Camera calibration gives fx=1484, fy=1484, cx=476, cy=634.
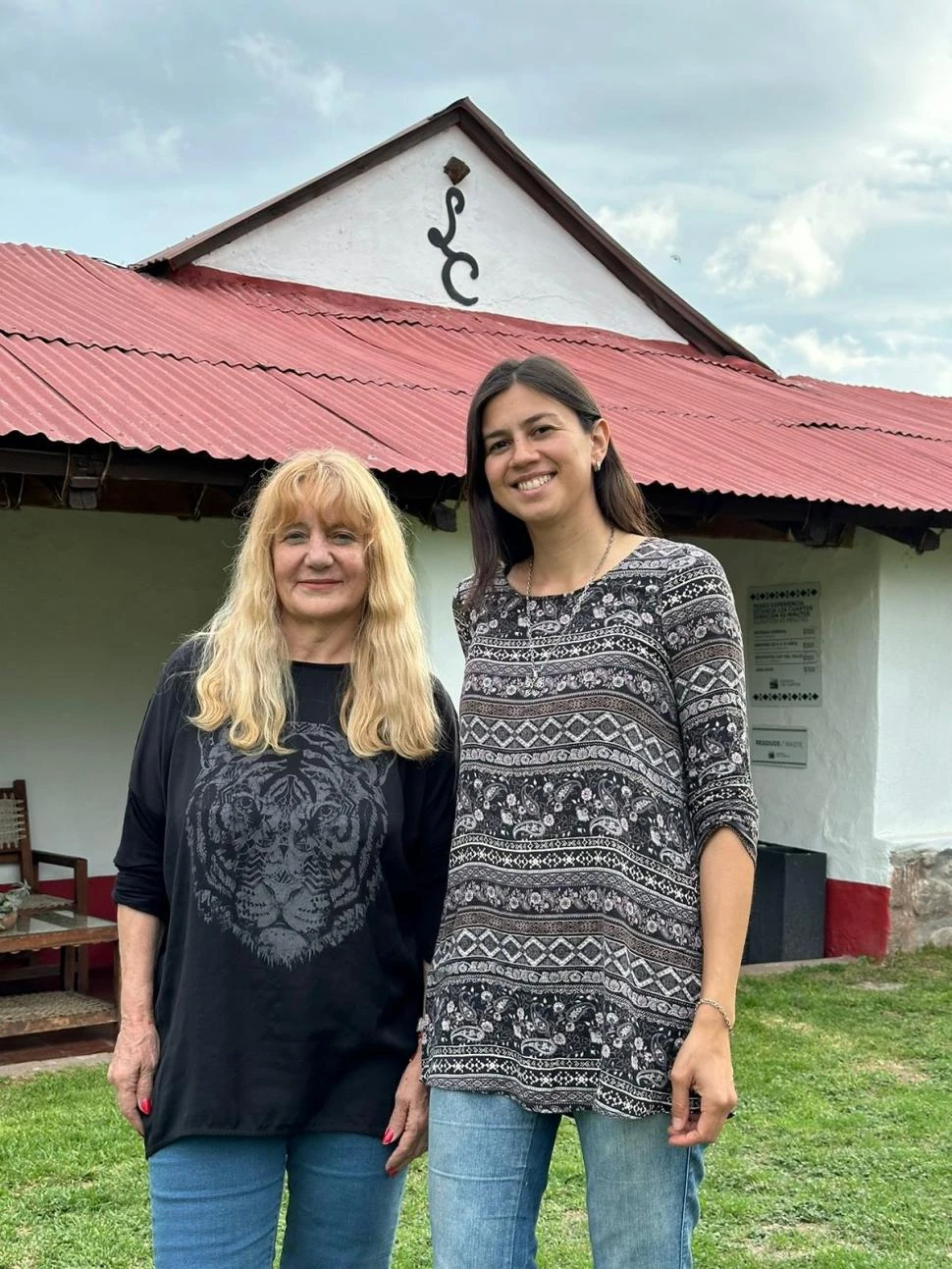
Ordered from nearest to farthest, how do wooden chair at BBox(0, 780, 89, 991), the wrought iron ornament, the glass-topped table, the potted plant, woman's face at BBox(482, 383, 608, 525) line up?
woman's face at BBox(482, 383, 608, 525), the glass-topped table, the potted plant, wooden chair at BBox(0, 780, 89, 991), the wrought iron ornament

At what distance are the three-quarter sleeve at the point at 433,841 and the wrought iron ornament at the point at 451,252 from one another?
325 inches

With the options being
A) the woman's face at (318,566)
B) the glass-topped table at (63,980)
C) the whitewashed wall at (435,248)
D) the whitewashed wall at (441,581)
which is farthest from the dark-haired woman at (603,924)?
the whitewashed wall at (435,248)

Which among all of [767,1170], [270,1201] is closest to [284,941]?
[270,1201]

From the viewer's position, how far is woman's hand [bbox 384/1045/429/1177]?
2.19 m

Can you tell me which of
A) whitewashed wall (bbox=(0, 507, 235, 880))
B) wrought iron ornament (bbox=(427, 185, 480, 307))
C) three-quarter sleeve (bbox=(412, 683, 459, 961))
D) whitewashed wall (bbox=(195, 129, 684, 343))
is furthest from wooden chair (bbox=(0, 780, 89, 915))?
three-quarter sleeve (bbox=(412, 683, 459, 961))

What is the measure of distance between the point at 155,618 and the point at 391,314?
9.08 ft

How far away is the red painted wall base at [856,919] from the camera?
784 centimetres

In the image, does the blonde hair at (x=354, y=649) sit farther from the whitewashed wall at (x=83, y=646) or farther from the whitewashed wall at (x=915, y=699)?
the whitewashed wall at (x=915, y=699)

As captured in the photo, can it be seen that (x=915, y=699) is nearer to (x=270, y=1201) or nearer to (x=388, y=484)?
(x=388, y=484)

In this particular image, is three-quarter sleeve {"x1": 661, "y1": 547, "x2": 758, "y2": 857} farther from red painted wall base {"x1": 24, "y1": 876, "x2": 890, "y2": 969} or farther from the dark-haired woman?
red painted wall base {"x1": 24, "y1": 876, "x2": 890, "y2": 969}

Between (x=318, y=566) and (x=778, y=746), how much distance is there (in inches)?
257

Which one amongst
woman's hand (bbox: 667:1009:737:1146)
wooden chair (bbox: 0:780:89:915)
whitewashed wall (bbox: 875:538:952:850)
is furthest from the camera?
whitewashed wall (bbox: 875:538:952:850)

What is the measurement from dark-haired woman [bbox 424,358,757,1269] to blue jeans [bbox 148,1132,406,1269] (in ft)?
0.59

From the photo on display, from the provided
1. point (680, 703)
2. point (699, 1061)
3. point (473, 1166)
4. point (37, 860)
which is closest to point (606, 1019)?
point (699, 1061)
